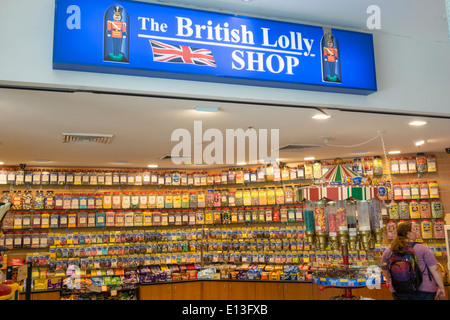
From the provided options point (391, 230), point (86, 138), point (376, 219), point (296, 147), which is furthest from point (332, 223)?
point (391, 230)

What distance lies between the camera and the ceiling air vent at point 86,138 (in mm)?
4754

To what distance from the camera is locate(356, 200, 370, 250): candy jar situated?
3906 mm

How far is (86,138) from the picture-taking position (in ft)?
16.1

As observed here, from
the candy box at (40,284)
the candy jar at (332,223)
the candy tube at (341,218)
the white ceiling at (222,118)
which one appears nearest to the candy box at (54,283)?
the candy box at (40,284)

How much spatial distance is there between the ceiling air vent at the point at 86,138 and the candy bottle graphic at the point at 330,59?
2.75m

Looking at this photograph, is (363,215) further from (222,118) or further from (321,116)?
(222,118)

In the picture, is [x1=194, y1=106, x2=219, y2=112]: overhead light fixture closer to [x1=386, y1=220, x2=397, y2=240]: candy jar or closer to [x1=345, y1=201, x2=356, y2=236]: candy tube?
[x1=345, y1=201, x2=356, y2=236]: candy tube

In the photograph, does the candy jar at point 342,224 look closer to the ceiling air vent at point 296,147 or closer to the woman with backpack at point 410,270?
the woman with backpack at point 410,270

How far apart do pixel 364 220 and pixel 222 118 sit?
5.91ft

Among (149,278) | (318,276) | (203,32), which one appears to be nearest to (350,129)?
(318,276)

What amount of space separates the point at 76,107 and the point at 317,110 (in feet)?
7.39

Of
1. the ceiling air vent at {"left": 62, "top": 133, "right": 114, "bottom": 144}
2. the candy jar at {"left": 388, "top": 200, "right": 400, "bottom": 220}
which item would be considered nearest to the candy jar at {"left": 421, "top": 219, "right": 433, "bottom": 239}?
the candy jar at {"left": 388, "top": 200, "right": 400, "bottom": 220}

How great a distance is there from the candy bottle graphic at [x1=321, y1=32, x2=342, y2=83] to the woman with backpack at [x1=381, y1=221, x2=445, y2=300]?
6.79ft

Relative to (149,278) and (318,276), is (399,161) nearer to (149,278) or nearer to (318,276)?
(318,276)
